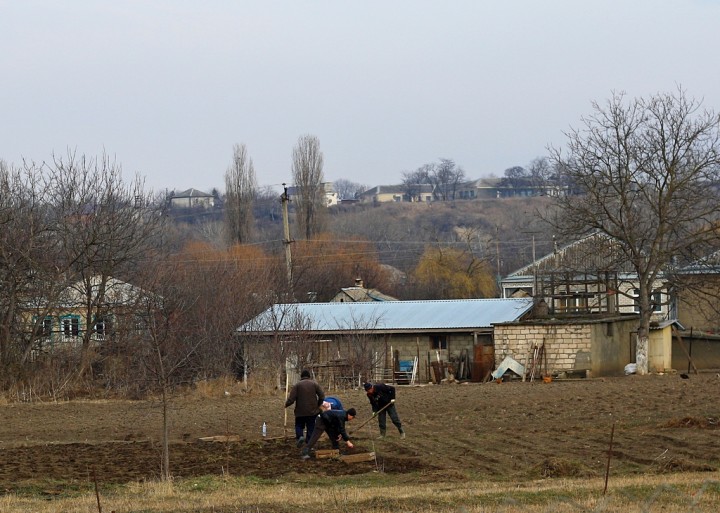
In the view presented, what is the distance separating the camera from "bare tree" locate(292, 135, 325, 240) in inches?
3147

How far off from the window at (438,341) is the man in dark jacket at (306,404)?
23.9 meters

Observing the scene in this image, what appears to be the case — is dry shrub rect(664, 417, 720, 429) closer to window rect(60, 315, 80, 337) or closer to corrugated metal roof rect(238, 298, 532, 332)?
corrugated metal roof rect(238, 298, 532, 332)

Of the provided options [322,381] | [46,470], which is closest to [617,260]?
[322,381]

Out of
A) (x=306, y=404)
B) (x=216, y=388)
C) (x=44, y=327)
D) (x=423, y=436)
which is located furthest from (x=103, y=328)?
(x=306, y=404)

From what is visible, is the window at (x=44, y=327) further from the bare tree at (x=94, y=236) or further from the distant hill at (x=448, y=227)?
the distant hill at (x=448, y=227)

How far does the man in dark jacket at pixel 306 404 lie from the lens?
65.4ft

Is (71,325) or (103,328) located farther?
(71,325)

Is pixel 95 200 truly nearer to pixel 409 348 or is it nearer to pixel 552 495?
pixel 409 348

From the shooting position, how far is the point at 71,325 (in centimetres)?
4050

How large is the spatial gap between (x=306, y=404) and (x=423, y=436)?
9.22 feet

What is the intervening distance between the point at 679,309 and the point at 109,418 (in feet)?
150

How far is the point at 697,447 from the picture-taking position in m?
18.0

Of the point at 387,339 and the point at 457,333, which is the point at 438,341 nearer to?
the point at 457,333

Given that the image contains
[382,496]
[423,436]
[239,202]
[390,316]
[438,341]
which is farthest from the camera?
[239,202]
